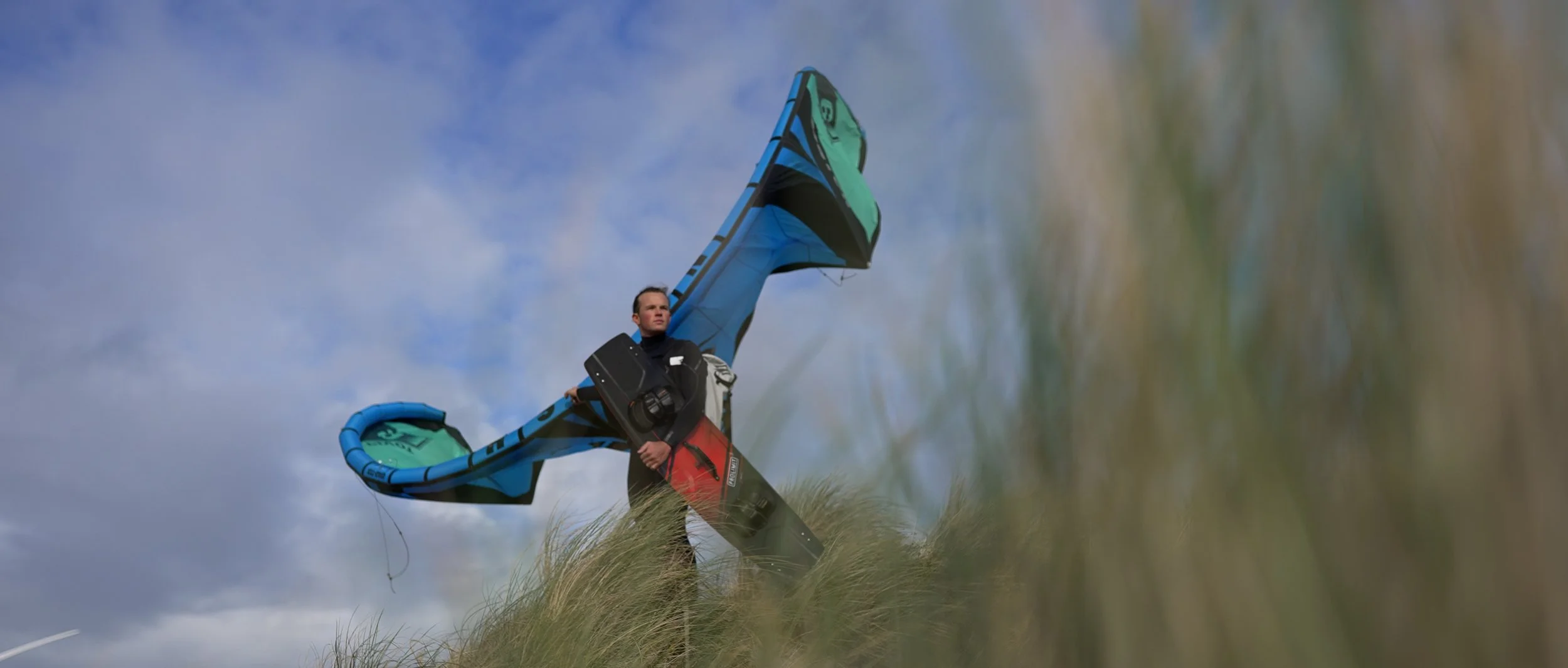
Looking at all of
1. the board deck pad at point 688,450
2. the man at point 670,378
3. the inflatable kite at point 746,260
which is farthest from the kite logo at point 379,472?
the board deck pad at point 688,450

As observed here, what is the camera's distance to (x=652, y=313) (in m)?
3.96

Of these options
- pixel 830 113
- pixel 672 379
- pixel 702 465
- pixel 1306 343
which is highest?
pixel 830 113

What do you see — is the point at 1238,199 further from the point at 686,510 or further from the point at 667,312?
the point at 667,312

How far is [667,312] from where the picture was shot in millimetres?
4059

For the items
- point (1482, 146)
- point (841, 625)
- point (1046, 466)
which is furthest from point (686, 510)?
point (1482, 146)

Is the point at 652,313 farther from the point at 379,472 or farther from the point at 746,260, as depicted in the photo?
the point at 379,472

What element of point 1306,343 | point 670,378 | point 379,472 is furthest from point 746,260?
point 1306,343

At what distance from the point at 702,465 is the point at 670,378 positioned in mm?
408

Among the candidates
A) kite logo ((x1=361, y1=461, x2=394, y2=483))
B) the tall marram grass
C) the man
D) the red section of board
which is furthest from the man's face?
kite logo ((x1=361, y1=461, x2=394, y2=483))

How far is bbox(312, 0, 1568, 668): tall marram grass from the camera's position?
354mm

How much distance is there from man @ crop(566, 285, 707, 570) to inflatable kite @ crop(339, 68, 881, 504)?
100 centimetres

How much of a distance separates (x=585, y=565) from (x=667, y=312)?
1245 mm

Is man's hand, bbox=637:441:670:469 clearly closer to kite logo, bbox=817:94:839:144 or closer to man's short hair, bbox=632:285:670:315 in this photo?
man's short hair, bbox=632:285:670:315

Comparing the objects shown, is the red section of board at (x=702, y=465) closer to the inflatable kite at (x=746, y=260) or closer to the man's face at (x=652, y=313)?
the man's face at (x=652, y=313)
